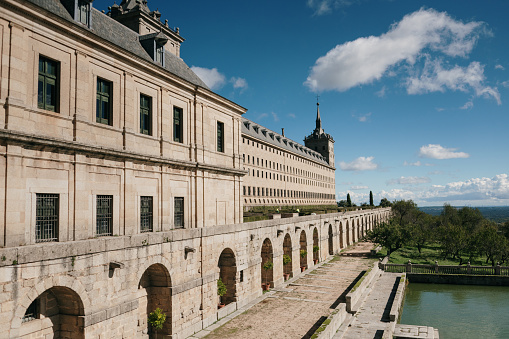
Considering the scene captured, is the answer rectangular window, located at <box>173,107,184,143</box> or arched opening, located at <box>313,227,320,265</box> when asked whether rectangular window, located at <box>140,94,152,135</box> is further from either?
arched opening, located at <box>313,227,320,265</box>

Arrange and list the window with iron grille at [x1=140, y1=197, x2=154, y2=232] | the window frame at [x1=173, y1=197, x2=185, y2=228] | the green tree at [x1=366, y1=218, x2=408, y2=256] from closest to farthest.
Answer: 1. the window with iron grille at [x1=140, y1=197, x2=154, y2=232]
2. the window frame at [x1=173, y1=197, x2=185, y2=228]
3. the green tree at [x1=366, y1=218, x2=408, y2=256]

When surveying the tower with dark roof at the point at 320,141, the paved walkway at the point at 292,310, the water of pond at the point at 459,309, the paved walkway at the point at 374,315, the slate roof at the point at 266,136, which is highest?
the tower with dark roof at the point at 320,141

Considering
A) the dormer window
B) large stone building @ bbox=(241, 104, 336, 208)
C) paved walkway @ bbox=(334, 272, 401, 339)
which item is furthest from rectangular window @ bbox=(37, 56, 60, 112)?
large stone building @ bbox=(241, 104, 336, 208)

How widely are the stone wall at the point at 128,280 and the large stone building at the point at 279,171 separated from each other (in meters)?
32.9

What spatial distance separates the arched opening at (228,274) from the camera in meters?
21.6

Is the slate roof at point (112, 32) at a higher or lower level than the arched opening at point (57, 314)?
higher

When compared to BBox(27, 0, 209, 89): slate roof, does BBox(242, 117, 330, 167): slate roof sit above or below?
above

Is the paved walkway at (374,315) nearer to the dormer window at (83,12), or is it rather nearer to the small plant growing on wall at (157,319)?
the small plant growing on wall at (157,319)

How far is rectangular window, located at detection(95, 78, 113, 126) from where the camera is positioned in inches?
604

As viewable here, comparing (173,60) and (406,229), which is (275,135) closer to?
(406,229)

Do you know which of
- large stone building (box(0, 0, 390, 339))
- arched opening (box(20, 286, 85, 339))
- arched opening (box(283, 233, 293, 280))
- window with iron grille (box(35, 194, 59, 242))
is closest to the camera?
large stone building (box(0, 0, 390, 339))

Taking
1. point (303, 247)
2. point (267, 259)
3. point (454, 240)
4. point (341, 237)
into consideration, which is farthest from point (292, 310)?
point (454, 240)

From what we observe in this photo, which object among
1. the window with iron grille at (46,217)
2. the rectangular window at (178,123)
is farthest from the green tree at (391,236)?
the window with iron grille at (46,217)

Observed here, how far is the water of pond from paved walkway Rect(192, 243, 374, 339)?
4.93 meters
